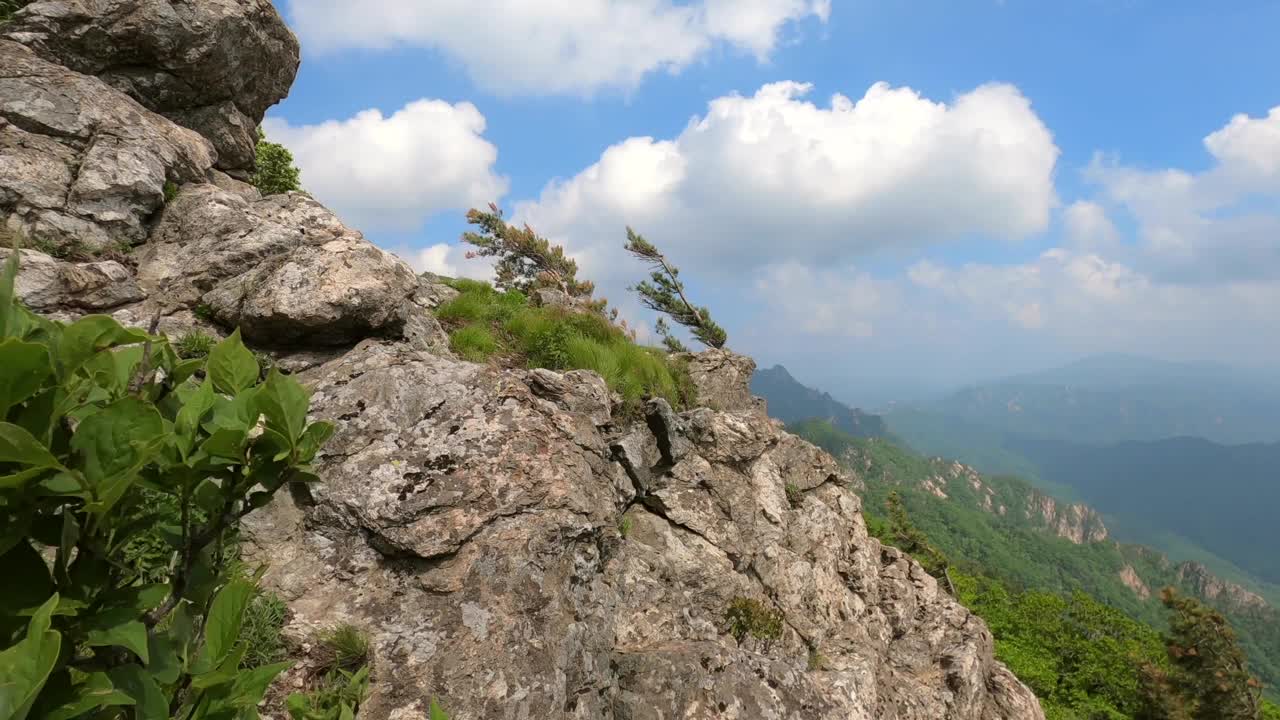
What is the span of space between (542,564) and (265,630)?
2.55 meters

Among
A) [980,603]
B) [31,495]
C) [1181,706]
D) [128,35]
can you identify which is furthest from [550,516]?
[980,603]

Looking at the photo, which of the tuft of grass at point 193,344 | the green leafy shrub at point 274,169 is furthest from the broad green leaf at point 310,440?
the green leafy shrub at point 274,169

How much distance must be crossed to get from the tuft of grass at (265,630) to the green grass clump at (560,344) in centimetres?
543

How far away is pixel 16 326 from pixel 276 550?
571 cm

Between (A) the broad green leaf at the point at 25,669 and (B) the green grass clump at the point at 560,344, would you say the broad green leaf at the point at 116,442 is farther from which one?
(B) the green grass clump at the point at 560,344

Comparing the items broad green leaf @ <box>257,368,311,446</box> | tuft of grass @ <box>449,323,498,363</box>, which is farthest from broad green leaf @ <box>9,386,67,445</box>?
tuft of grass @ <box>449,323,498,363</box>

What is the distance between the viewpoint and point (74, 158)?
29.9 ft

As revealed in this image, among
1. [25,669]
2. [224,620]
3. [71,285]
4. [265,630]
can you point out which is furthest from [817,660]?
[71,285]

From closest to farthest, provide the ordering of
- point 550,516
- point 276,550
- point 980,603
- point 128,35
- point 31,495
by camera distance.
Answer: point 31,495, point 276,550, point 550,516, point 128,35, point 980,603

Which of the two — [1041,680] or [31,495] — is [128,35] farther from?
[1041,680]

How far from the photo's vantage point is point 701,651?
23.8 feet

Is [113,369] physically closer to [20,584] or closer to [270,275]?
[20,584]

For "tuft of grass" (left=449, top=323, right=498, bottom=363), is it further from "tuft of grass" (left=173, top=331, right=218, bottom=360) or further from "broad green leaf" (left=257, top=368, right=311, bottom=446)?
"broad green leaf" (left=257, top=368, right=311, bottom=446)

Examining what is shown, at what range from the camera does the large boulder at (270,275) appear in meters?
8.04
